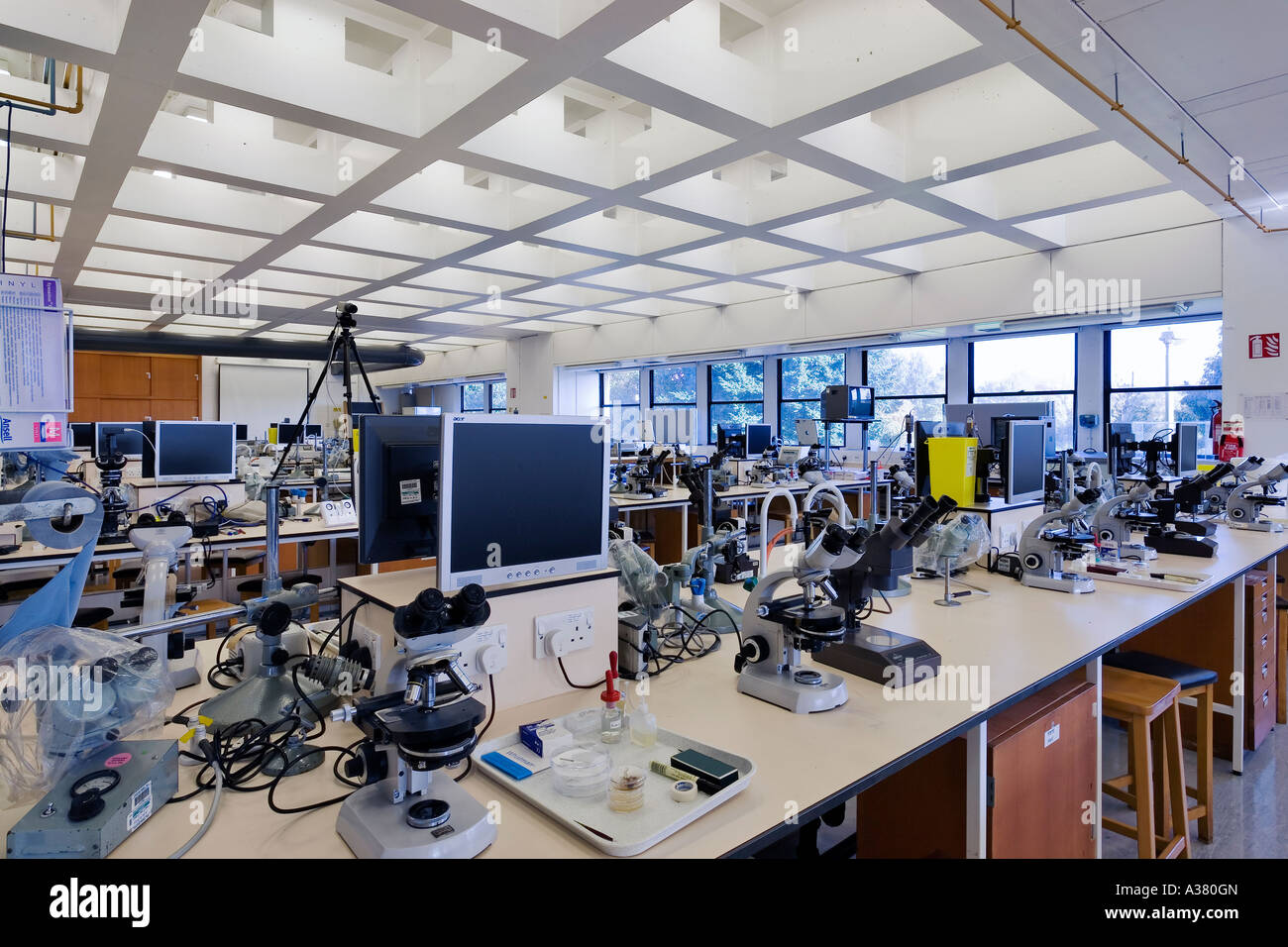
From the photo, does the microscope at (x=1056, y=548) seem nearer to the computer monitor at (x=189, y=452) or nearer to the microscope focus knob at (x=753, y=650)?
the microscope focus knob at (x=753, y=650)

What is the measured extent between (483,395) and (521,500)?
14607mm

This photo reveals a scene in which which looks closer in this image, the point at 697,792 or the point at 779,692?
the point at 697,792

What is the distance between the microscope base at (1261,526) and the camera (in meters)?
3.71

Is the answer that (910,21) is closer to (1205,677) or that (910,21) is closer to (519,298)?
(1205,677)

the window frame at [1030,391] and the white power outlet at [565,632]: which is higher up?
the window frame at [1030,391]

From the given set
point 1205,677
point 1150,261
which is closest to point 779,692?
point 1205,677

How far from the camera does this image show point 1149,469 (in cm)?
486

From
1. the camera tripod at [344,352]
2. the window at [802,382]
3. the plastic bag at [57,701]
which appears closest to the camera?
the plastic bag at [57,701]

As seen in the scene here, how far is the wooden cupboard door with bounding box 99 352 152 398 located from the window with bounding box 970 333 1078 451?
13.4 metres

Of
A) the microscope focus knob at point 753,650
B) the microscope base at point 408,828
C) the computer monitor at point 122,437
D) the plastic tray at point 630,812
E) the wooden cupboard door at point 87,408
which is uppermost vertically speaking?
the wooden cupboard door at point 87,408

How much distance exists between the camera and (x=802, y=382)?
10320 millimetres

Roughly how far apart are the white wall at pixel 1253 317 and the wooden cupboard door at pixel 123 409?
14.3 m

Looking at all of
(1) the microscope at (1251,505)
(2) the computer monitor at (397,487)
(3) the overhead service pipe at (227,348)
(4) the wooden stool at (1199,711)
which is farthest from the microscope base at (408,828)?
(3) the overhead service pipe at (227,348)
